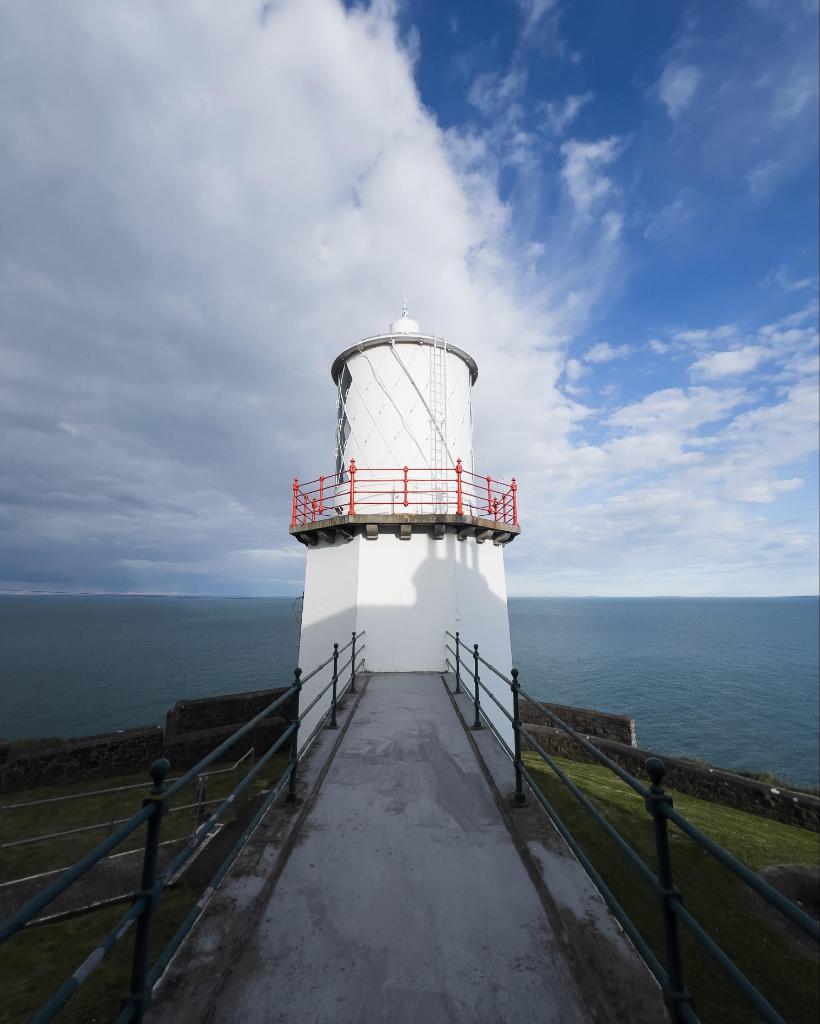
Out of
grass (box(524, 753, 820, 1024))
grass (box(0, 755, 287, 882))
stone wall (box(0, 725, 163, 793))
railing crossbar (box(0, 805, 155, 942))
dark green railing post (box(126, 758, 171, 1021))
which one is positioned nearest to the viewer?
railing crossbar (box(0, 805, 155, 942))

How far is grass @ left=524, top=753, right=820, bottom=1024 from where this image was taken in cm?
593

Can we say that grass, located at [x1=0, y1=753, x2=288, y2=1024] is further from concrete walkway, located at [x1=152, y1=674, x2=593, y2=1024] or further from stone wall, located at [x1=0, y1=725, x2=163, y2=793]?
stone wall, located at [x1=0, y1=725, x2=163, y2=793]

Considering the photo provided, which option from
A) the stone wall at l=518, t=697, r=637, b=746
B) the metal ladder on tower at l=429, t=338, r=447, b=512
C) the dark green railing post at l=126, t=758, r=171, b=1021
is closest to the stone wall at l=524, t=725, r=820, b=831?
the stone wall at l=518, t=697, r=637, b=746

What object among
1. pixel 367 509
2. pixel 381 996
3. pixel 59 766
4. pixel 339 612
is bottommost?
pixel 59 766

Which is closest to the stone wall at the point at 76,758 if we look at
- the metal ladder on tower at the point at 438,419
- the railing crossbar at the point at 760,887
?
the metal ladder on tower at the point at 438,419

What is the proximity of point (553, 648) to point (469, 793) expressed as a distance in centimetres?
7259

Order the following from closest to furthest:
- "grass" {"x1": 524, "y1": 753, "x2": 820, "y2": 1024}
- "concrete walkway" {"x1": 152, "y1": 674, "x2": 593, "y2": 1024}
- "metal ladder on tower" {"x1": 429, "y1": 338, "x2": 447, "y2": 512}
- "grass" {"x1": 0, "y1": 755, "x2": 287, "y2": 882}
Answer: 1. "concrete walkway" {"x1": 152, "y1": 674, "x2": 593, "y2": 1024}
2. "grass" {"x1": 524, "y1": 753, "x2": 820, "y2": 1024}
3. "grass" {"x1": 0, "y1": 755, "x2": 287, "y2": 882}
4. "metal ladder on tower" {"x1": 429, "y1": 338, "x2": 447, "y2": 512}

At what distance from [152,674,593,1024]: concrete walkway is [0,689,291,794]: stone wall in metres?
14.1

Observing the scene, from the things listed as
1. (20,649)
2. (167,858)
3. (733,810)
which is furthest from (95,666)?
(733,810)

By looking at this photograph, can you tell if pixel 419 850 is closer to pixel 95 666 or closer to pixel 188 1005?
pixel 188 1005

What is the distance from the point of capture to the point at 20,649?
217 feet

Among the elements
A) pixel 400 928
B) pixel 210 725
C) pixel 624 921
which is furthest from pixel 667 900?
pixel 210 725

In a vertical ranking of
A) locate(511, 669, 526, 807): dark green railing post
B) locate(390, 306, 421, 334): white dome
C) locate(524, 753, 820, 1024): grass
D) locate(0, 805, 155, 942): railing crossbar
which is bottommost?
locate(524, 753, 820, 1024): grass

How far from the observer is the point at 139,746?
612 inches
